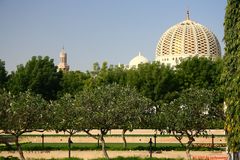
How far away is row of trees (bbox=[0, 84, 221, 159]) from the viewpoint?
2320 centimetres

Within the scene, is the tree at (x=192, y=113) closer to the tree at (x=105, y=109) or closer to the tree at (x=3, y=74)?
the tree at (x=105, y=109)

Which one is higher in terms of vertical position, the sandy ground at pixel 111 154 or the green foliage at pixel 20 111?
the green foliage at pixel 20 111

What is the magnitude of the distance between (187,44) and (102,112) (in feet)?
206

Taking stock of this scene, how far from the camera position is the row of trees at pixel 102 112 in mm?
23203

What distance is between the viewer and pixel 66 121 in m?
27.6

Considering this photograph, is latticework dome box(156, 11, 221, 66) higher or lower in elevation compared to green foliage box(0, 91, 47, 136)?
higher

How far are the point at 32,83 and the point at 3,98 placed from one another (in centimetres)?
3116

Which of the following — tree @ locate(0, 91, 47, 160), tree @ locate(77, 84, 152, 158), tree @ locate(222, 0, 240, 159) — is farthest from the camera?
tree @ locate(77, 84, 152, 158)

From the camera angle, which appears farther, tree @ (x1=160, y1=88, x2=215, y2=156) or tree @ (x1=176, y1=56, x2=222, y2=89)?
tree @ (x1=176, y1=56, x2=222, y2=89)

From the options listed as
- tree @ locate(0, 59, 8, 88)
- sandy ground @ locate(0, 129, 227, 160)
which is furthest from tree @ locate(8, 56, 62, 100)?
sandy ground @ locate(0, 129, 227, 160)

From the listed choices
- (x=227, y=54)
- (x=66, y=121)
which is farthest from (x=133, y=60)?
(x=227, y=54)

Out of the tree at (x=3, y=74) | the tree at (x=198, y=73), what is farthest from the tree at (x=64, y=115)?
the tree at (x=3, y=74)

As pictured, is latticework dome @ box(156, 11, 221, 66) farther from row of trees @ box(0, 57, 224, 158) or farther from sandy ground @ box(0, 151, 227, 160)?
sandy ground @ box(0, 151, 227, 160)

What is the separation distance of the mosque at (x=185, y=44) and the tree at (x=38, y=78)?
28.1 m
